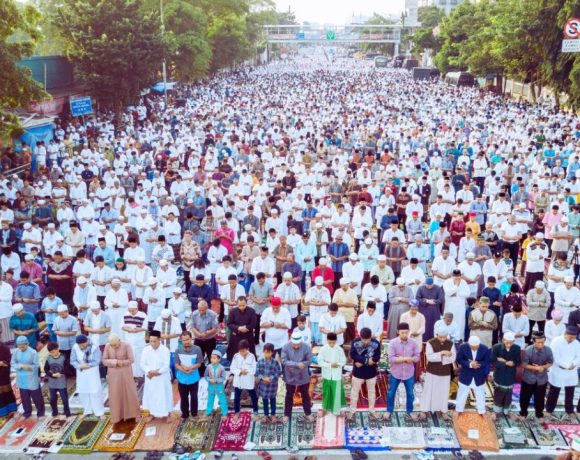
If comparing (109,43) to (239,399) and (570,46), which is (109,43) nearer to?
(570,46)

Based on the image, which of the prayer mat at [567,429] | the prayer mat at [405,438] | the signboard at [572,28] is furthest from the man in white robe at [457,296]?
the signboard at [572,28]

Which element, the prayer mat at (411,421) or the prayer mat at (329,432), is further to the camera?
the prayer mat at (411,421)

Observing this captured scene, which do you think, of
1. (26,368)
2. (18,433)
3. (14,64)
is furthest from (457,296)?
(14,64)

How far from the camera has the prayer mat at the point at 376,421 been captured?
754cm

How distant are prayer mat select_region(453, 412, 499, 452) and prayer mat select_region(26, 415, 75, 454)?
4.49m

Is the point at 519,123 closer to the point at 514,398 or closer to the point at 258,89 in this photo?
the point at 514,398

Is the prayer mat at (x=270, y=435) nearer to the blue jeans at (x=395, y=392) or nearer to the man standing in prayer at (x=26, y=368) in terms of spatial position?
the blue jeans at (x=395, y=392)

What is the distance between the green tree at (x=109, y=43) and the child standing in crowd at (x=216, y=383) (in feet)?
69.8

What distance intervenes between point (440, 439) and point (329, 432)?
123cm

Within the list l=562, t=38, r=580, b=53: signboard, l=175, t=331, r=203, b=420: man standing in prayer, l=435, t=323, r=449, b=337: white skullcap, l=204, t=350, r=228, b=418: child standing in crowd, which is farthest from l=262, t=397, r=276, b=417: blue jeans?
l=562, t=38, r=580, b=53: signboard

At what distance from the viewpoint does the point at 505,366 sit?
7.47 metres

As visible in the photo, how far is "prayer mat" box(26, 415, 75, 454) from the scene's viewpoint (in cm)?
718

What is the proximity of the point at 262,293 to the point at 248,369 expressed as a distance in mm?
1772

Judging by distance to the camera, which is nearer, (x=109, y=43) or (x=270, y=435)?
(x=270, y=435)
